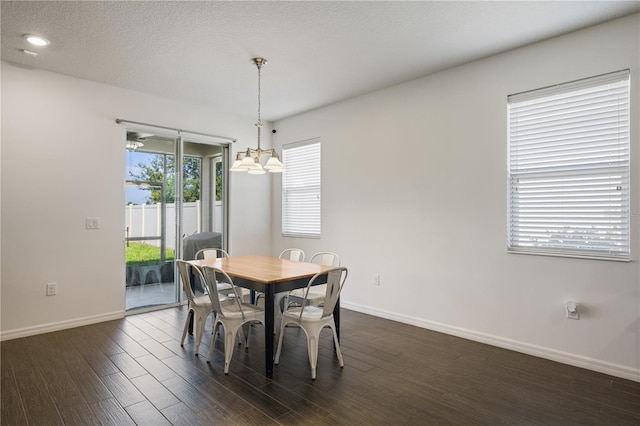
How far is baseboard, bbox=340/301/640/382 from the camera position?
111 inches

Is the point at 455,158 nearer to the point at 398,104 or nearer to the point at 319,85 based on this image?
the point at 398,104

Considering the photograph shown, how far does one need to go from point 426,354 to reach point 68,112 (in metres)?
4.51

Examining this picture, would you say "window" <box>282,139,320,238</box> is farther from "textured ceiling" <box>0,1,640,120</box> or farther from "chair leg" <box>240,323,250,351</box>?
"chair leg" <box>240,323,250,351</box>

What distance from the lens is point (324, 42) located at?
10.6 ft

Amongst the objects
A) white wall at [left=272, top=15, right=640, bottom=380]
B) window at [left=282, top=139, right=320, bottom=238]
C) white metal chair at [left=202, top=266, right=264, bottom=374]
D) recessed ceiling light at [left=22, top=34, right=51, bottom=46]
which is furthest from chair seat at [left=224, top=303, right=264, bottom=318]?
recessed ceiling light at [left=22, top=34, right=51, bottom=46]

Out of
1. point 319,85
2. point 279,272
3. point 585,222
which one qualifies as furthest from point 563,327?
point 319,85

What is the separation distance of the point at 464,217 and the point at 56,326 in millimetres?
4485

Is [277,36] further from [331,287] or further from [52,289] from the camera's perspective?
[52,289]

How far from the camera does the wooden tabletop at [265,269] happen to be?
2967 millimetres

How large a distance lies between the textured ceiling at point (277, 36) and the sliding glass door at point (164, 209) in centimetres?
93

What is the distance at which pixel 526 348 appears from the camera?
10.7 feet

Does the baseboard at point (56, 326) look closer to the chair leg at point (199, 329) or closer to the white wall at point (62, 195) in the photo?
the white wall at point (62, 195)

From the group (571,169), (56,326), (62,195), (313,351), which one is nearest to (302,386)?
(313,351)

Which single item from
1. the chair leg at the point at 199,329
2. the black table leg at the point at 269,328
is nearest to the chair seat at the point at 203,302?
the chair leg at the point at 199,329
